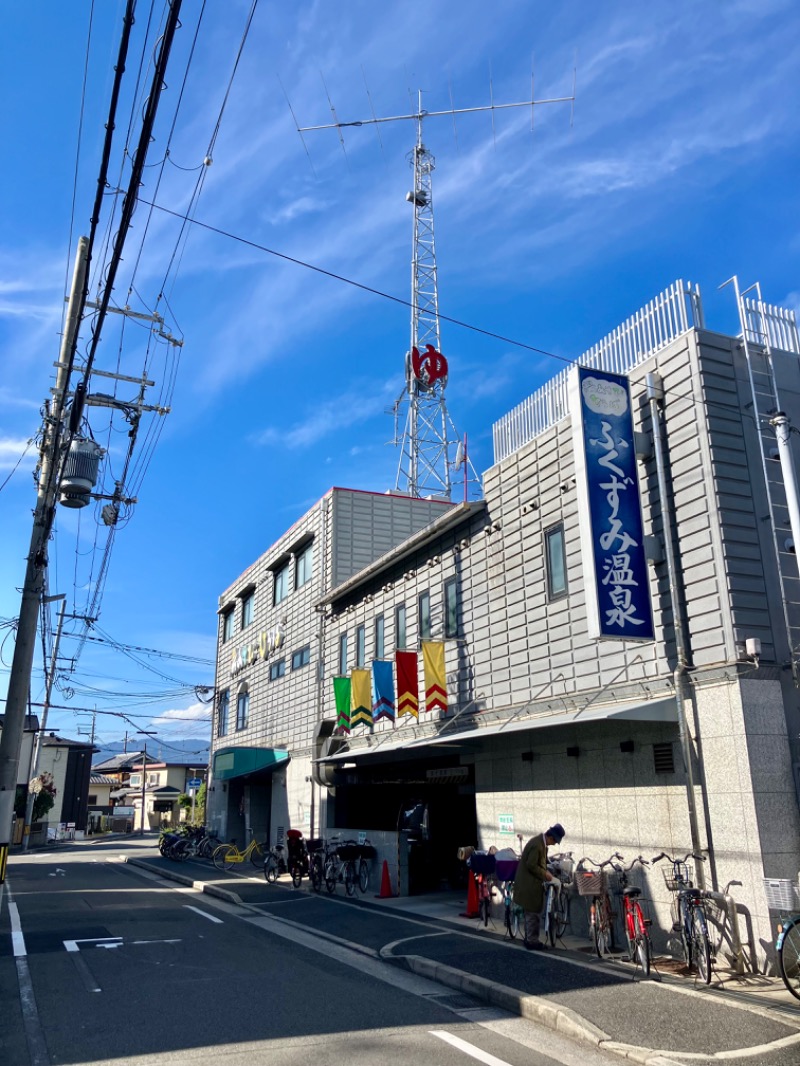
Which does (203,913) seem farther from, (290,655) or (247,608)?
(247,608)

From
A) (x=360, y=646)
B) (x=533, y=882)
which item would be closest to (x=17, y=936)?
(x=533, y=882)

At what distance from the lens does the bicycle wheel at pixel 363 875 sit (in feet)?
60.2

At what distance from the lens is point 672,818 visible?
10648 mm

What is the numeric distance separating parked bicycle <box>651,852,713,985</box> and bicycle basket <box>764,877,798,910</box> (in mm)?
711

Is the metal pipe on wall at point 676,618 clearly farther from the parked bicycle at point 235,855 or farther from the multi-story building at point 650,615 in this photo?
the parked bicycle at point 235,855

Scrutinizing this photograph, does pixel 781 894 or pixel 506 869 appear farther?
pixel 506 869

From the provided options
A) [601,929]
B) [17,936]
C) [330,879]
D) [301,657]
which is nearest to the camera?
[601,929]

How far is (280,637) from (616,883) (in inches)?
752

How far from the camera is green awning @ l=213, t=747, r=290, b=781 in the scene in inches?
1032

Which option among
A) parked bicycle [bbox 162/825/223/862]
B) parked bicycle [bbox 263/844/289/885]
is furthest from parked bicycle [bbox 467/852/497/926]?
parked bicycle [bbox 162/825/223/862]

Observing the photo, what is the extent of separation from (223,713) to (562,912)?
27.5 meters

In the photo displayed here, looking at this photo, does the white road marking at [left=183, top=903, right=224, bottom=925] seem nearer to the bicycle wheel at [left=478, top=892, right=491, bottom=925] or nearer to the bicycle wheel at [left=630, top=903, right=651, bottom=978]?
the bicycle wheel at [left=478, top=892, right=491, bottom=925]

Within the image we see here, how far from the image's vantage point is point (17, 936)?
12.8 meters

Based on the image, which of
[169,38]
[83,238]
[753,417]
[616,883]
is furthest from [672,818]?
[83,238]
